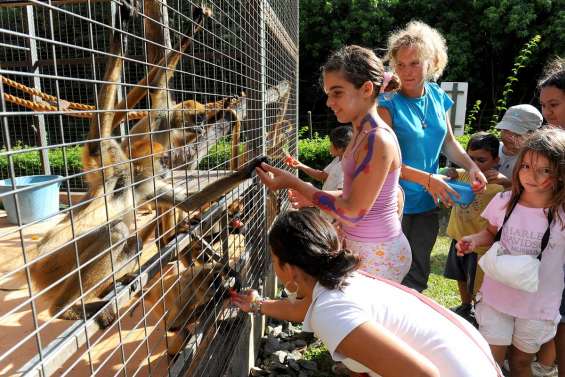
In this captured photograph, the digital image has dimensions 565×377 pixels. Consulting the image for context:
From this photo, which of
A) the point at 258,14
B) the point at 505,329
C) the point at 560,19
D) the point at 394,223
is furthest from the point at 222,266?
the point at 560,19

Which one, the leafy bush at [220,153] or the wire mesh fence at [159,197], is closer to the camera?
the wire mesh fence at [159,197]

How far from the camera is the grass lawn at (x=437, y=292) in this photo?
2885 mm

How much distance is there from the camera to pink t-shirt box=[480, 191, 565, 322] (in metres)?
2.05

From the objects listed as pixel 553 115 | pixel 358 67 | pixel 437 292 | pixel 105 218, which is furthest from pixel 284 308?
pixel 437 292

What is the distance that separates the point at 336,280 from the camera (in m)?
1.38

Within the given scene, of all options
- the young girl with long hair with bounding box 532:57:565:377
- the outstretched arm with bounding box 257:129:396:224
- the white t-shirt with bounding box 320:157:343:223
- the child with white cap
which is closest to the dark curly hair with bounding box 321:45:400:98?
the outstretched arm with bounding box 257:129:396:224

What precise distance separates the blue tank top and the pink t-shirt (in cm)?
53

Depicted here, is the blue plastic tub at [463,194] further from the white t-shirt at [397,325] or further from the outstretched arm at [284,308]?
the outstretched arm at [284,308]

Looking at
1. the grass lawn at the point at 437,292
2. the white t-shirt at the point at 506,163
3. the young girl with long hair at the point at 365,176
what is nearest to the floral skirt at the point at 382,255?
the young girl with long hair at the point at 365,176

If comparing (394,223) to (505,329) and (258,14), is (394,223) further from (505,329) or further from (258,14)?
(258,14)

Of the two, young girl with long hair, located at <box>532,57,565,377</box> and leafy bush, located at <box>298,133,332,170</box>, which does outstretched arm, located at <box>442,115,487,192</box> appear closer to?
young girl with long hair, located at <box>532,57,565,377</box>

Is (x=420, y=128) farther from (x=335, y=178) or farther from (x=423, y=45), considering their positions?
(x=335, y=178)

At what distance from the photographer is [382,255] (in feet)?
6.21

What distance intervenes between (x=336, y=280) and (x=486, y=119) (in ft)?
44.7
